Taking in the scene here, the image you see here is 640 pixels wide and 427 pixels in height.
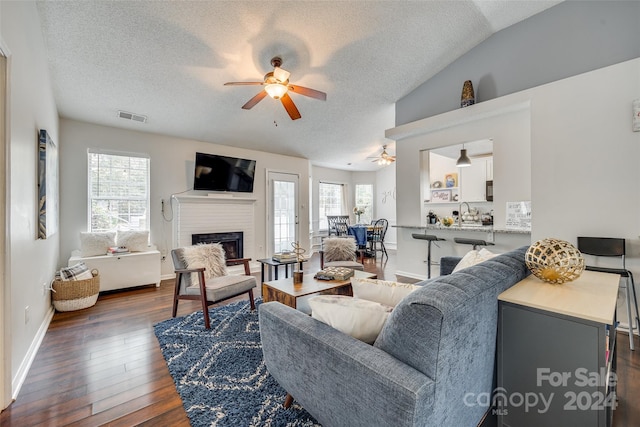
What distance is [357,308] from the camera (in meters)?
1.28

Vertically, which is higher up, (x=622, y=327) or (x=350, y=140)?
(x=350, y=140)

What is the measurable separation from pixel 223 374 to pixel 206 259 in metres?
1.47

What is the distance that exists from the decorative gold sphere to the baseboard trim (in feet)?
10.4

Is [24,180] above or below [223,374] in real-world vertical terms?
above

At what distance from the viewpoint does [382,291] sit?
5.06 feet

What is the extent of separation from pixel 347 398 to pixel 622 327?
3406 millimetres

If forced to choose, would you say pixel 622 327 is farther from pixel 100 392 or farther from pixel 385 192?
pixel 385 192

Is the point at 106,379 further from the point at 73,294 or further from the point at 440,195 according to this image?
the point at 440,195

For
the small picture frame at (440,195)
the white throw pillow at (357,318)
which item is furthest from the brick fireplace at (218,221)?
the small picture frame at (440,195)

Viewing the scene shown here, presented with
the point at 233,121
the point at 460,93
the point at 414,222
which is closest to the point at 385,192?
the point at 414,222

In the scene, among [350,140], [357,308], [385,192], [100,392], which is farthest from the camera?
[385,192]

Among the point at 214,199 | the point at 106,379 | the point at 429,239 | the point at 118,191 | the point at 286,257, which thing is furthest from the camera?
the point at 214,199

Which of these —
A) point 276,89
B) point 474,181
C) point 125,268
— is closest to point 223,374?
point 276,89

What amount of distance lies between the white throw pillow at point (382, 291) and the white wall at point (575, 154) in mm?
2629
